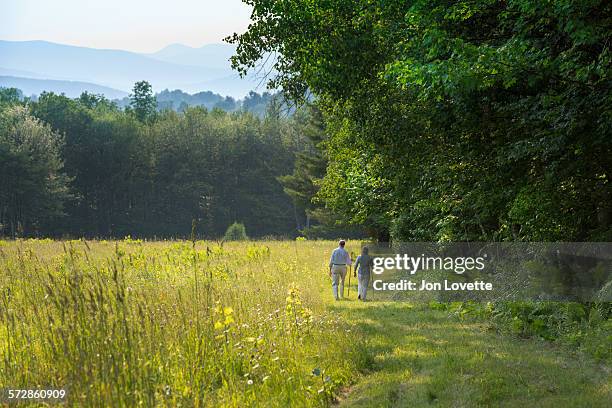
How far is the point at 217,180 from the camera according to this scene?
322ft

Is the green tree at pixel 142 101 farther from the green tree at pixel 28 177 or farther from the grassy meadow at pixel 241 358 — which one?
the grassy meadow at pixel 241 358

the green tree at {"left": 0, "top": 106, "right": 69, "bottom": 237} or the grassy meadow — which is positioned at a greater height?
the green tree at {"left": 0, "top": 106, "right": 69, "bottom": 237}

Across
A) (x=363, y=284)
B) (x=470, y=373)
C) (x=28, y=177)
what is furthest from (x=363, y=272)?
(x=28, y=177)

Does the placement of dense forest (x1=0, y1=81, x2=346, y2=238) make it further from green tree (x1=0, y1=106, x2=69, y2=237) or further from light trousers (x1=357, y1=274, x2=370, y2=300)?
light trousers (x1=357, y1=274, x2=370, y2=300)

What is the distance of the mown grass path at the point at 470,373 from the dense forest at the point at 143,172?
6583 centimetres

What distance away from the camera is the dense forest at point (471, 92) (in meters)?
12.3

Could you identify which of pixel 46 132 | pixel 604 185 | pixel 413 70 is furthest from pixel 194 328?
pixel 46 132

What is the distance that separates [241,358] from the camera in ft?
29.4

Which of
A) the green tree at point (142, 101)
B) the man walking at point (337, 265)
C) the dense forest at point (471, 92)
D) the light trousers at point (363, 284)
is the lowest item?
the light trousers at point (363, 284)

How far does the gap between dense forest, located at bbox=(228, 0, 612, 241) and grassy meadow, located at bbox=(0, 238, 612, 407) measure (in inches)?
156

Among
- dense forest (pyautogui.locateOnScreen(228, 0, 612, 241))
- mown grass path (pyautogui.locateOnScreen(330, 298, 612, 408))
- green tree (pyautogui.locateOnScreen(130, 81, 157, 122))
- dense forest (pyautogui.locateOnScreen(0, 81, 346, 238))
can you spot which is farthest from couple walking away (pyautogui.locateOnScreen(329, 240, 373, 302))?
green tree (pyautogui.locateOnScreen(130, 81, 157, 122))

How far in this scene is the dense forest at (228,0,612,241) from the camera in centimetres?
1229

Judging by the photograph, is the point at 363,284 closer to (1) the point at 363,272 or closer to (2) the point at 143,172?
(1) the point at 363,272

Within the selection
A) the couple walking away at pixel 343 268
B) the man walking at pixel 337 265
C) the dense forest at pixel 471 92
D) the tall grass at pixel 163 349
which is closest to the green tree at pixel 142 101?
the couple walking away at pixel 343 268
